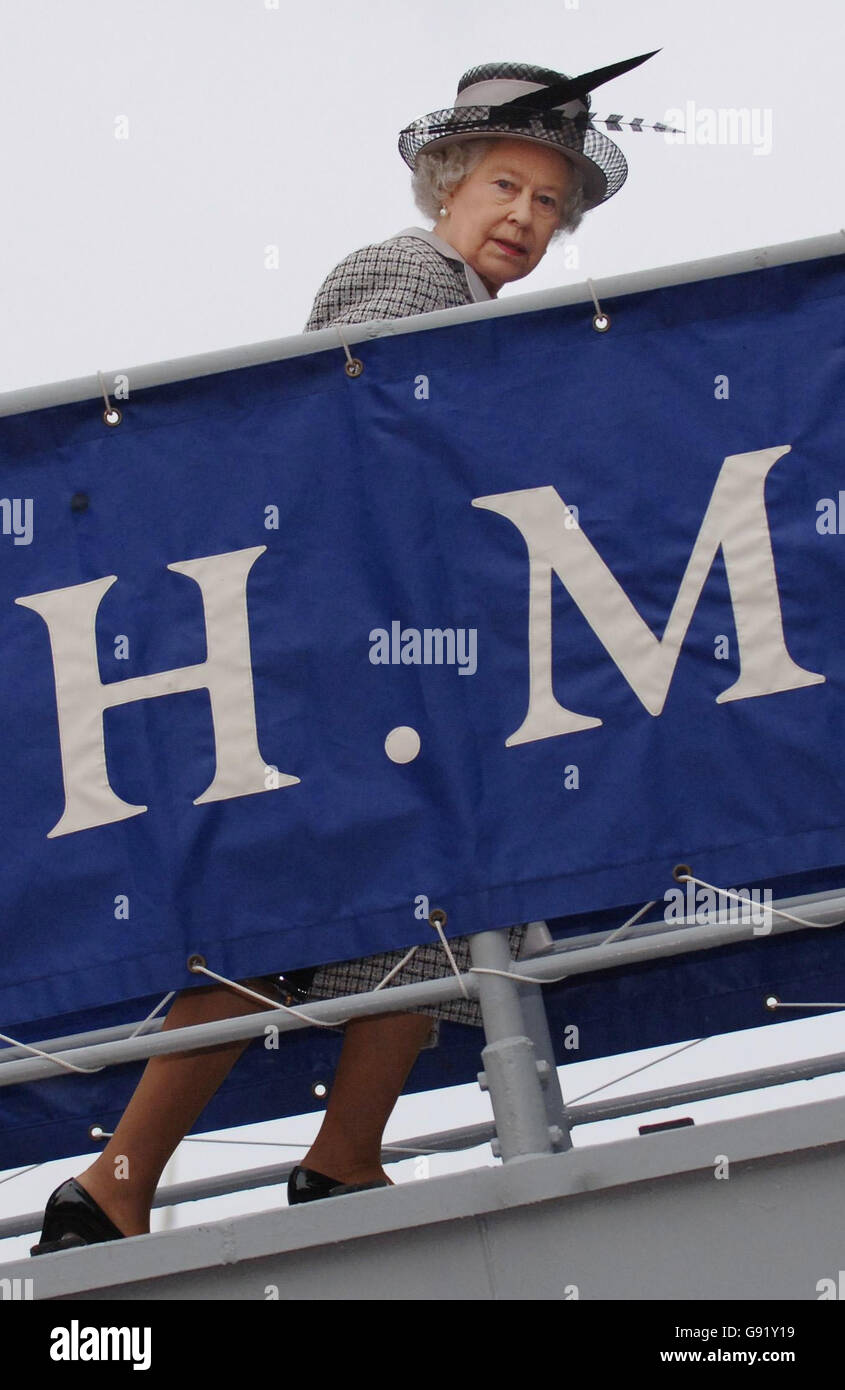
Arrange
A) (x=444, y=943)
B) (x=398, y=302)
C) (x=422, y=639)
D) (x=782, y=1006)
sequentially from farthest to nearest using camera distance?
(x=782, y=1006) → (x=398, y=302) → (x=422, y=639) → (x=444, y=943)

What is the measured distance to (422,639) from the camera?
9.64 ft

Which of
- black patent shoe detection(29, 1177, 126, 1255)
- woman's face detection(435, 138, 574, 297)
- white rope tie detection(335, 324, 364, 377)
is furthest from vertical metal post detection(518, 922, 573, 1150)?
woman's face detection(435, 138, 574, 297)

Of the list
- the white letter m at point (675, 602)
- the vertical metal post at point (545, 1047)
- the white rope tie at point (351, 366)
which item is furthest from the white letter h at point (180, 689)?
the vertical metal post at point (545, 1047)

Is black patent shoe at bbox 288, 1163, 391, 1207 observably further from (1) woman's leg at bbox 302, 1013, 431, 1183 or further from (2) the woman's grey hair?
(2) the woman's grey hair

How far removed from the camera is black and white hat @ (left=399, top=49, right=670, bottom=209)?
11.5ft

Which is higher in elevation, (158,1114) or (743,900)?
(743,900)

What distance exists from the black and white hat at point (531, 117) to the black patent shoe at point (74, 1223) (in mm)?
2350

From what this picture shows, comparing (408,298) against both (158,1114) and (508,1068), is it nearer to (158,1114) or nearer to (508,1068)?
(508,1068)

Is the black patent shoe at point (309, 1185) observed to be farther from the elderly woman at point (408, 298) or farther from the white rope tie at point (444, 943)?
the white rope tie at point (444, 943)

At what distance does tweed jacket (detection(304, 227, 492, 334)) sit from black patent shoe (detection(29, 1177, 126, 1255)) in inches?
67.4

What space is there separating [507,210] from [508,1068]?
1864 millimetres

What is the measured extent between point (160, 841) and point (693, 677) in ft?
3.30

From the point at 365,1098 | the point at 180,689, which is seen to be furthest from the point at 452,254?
the point at 365,1098
